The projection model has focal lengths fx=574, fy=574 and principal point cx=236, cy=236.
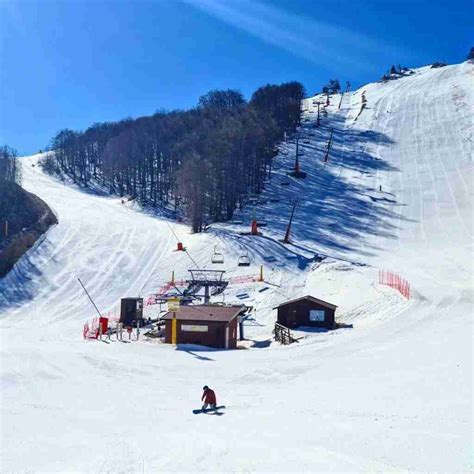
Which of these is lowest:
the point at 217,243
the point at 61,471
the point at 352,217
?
the point at 61,471

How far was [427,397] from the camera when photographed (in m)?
15.6

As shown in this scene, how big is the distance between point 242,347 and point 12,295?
19077 mm

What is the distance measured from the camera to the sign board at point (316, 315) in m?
31.3

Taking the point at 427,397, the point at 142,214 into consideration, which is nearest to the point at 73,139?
the point at 142,214

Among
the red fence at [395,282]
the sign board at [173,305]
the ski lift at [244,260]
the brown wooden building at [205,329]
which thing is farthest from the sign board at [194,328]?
the ski lift at [244,260]

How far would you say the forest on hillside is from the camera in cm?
6119

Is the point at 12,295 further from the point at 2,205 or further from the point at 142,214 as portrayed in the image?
the point at 142,214

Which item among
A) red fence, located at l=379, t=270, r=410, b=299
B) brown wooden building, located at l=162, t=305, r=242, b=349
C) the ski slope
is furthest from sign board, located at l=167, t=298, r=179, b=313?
red fence, located at l=379, t=270, r=410, b=299

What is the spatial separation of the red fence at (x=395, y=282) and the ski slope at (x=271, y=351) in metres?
0.60

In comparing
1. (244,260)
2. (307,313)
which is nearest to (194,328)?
(307,313)

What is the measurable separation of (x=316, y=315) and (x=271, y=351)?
6.59 metres

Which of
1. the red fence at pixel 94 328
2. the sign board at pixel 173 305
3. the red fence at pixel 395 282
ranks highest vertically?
the red fence at pixel 395 282

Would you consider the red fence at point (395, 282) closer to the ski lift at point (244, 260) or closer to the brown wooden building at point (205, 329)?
the ski lift at point (244, 260)

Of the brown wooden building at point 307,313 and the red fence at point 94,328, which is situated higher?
the brown wooden building at point 307,313
